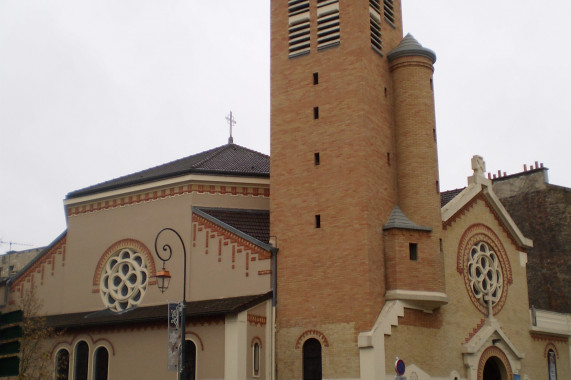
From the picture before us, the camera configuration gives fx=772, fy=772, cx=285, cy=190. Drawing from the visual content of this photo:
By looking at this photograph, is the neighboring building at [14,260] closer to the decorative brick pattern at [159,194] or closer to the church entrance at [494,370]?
Result: the decorative brick pattern at [159,194]

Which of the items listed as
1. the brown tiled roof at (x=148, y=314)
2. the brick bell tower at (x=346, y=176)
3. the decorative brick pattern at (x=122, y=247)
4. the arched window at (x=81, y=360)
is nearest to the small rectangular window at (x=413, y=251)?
the brick bell tower at (x=346, y=176)

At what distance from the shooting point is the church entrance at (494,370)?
32281 mm

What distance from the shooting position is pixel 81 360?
31422 mm

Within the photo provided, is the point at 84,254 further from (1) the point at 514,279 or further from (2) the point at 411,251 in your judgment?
(1) the point at 514,279

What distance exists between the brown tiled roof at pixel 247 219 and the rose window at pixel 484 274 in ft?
29.1

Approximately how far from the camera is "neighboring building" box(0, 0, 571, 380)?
2772 cm

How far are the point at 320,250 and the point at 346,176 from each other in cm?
291

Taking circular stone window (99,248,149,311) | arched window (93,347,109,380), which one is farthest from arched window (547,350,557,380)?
arched window (93,347,109,380)

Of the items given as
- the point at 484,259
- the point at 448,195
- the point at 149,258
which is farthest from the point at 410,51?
the point at 149,258

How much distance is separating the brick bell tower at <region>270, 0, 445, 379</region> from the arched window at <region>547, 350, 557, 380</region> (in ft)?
31.1

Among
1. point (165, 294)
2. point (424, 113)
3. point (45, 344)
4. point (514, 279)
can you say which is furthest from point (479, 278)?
point (45, 344)

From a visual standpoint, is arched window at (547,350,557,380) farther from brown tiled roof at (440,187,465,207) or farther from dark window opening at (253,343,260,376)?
dark window opening at (253,343,260,376)

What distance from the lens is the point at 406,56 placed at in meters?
31.3

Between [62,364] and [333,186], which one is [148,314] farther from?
[333,186]
